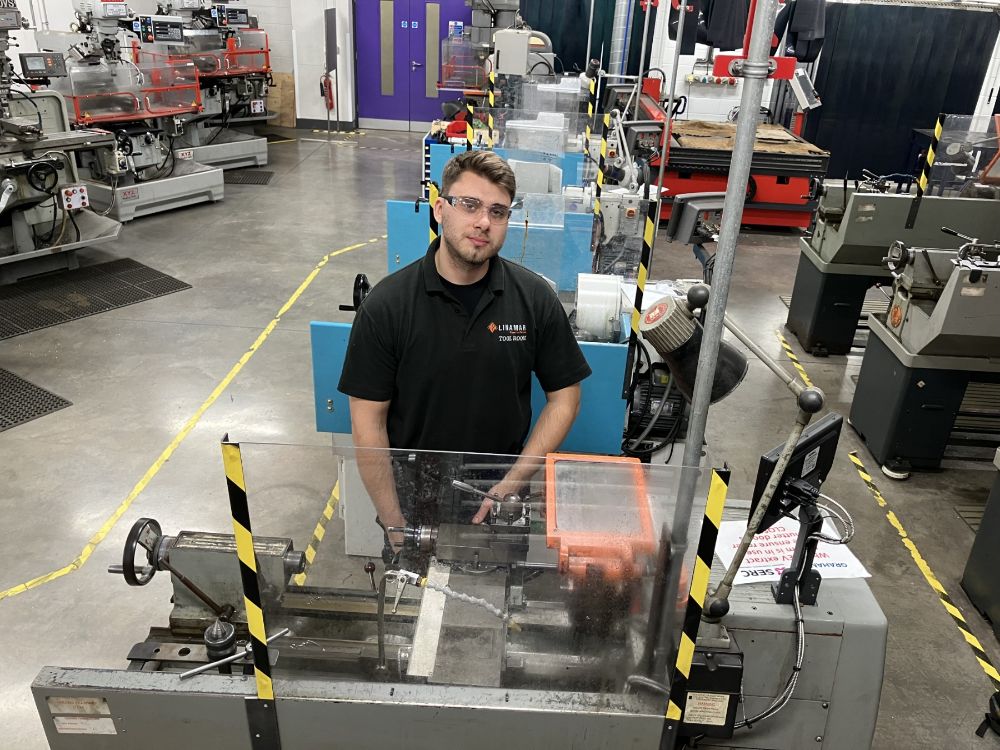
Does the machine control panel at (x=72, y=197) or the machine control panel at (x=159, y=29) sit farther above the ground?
the machine control panel at (x=159, y=29)

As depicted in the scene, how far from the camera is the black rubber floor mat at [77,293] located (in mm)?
5125

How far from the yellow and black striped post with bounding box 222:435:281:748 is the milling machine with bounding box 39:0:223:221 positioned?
5.53 m

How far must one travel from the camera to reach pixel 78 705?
4.85ft

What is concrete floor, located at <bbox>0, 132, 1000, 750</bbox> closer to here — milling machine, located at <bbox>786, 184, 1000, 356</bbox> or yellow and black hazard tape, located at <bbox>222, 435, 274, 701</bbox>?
yellow and black hazard tape, located at <bbox>222, 435, 274, 701</bbox>

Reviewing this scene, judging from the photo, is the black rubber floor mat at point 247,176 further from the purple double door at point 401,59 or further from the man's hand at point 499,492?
the man's hand at point 499,492

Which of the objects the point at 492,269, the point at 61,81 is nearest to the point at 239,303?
the point at 61,81

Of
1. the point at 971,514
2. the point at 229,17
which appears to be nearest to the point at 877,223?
the point at 971,514

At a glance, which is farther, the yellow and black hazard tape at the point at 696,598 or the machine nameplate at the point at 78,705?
the machine nameplate at the point at 78,705

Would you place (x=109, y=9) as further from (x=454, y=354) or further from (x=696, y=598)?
(x=696, y=598)

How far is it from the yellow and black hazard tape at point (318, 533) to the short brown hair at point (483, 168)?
2.84 feet

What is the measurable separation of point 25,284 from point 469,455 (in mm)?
5381

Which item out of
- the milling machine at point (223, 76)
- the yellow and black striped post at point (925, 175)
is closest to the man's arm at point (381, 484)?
the yellow and black striped post at point (925, 175)

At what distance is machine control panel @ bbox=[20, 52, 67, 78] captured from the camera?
5621mm

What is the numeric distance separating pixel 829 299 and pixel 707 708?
161 inches
